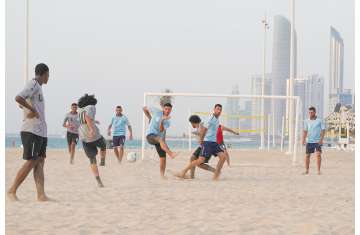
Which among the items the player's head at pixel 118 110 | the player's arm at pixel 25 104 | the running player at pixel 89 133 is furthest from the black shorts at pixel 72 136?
the player's arm at pixel 25 104

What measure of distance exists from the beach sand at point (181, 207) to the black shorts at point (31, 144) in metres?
0.52

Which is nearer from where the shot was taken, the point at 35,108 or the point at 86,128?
the point at 35,108

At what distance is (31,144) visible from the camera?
6.03m

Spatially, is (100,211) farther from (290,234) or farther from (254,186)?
(254,186)

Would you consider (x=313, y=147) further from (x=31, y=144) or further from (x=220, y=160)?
(x=31, y=144)

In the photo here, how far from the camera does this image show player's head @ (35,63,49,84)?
20.1 feet

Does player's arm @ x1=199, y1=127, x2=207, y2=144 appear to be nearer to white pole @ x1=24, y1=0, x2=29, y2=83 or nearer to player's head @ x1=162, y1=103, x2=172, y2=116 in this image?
player's head @ x1=162, y1=103, x2=172, y2=116

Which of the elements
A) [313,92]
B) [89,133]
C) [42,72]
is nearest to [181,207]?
[42,72]

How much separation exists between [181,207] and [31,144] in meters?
1.73

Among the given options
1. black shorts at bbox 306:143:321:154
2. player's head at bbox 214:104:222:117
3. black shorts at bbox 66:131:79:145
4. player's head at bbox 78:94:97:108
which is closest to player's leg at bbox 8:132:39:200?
player's head at bbox 78:94:97:108

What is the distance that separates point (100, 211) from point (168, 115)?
12.6ft

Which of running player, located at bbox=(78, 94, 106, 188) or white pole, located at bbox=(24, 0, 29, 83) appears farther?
white pole, located at bbox=(24, 0, 29, 83)

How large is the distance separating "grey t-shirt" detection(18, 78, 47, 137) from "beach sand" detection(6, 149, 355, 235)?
2.62ft
